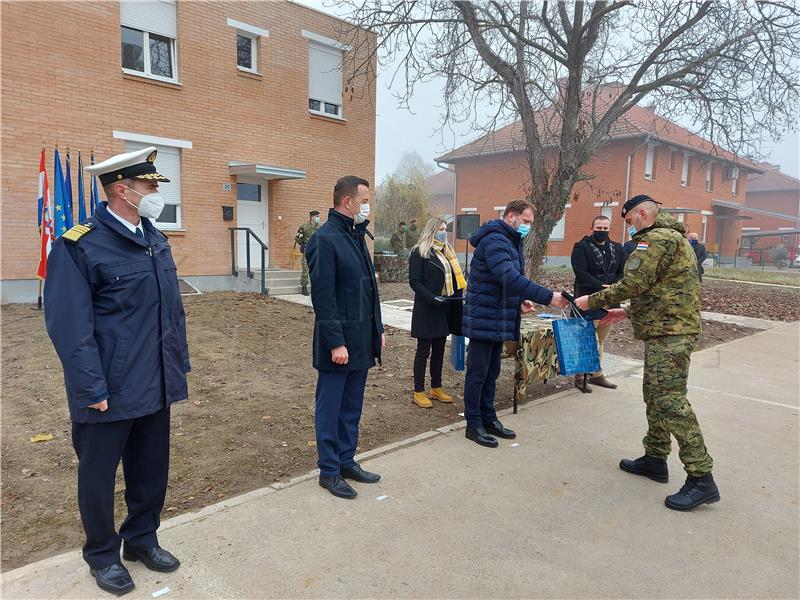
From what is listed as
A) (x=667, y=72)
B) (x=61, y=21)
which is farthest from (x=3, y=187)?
(x=667, y=72)

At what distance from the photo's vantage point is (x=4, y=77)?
10133 millimetres

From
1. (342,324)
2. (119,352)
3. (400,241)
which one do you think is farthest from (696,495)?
(400,241)

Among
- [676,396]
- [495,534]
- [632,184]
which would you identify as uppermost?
[632,184]

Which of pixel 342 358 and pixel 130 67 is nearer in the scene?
pixel 342 358

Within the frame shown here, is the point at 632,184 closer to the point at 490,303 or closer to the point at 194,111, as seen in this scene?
the point at 194,111

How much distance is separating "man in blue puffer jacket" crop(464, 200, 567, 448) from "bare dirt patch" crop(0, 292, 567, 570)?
0.72 meters

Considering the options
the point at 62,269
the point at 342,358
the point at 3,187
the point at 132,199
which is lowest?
the point at 342,358

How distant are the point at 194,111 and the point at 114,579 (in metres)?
11.9

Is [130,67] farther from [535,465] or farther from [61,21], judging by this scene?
[535,465]

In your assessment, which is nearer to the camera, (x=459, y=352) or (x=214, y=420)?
(x=214, y=420)

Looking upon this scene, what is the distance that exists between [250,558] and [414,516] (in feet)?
3.32

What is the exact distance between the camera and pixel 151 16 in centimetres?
1176

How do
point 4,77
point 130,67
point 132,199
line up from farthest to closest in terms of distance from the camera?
1. point 130,67
2. point 4,77
3. point 132,199

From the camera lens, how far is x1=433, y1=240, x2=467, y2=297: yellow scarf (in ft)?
17.8
